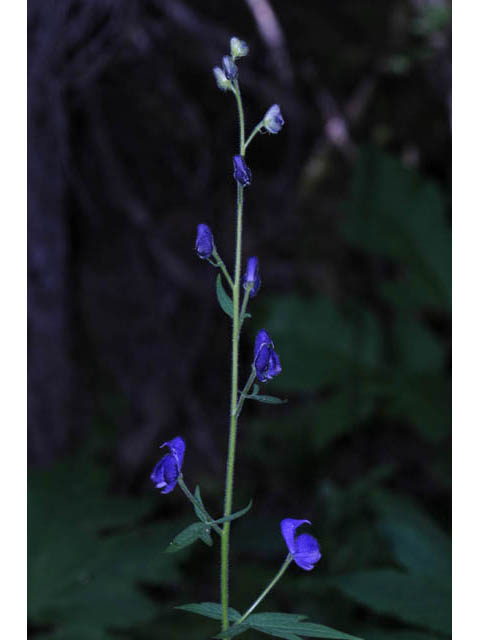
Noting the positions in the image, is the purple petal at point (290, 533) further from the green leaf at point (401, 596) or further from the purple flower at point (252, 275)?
the green leaf at point (401, 596)

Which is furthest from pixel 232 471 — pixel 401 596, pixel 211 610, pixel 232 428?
pixel 401 596

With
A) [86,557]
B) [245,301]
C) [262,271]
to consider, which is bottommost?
[86,557]

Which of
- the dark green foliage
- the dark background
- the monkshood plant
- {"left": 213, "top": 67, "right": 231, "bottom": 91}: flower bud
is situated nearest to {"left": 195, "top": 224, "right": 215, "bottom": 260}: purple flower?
the monkshood plant

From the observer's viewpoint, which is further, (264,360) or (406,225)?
(406,225)

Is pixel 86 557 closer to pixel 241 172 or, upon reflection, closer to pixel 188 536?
pixel 188 536

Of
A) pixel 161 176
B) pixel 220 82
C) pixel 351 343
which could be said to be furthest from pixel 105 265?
pixel 220 82

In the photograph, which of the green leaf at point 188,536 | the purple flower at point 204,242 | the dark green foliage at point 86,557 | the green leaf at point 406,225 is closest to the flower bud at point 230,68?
the purple flower at point 204,242

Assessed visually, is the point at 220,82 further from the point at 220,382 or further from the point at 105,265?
the point at 220,382
